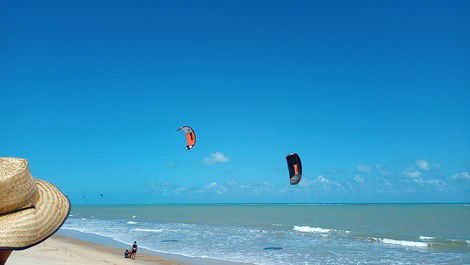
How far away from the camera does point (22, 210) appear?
2.10 meters

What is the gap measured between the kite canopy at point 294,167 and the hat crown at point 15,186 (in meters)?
13.5

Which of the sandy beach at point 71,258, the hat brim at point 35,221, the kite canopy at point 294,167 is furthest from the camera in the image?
the kite canopy at point 294,167

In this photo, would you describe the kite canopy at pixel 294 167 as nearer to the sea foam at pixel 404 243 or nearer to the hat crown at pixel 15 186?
the sea foam at pixel 404 243

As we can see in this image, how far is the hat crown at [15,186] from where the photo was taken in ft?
6.54

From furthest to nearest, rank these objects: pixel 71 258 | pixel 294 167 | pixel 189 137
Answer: pixel 189 137
pixel 294 167
pixel 71 258

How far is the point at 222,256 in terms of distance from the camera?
1750 centimetres

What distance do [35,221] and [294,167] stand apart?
14.2 m

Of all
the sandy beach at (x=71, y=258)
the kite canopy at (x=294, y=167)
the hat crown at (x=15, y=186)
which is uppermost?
the kite canopy at (x=294, y=167)

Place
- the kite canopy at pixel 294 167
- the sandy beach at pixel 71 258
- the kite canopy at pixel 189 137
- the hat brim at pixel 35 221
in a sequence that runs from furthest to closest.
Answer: the kite canopy at pixel 189 137 < the kite canopy at pixel 294 167 < the sandy beach at pixel 71 258 < the hat brim at pixel 35 221

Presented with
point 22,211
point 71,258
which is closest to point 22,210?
point 22,211

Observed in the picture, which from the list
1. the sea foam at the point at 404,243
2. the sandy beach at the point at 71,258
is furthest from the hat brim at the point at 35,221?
the sea foam at the point at 404,243

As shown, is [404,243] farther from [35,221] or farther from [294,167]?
[35,221]

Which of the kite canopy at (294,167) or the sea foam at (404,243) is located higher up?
the kite canopy at (294,167)

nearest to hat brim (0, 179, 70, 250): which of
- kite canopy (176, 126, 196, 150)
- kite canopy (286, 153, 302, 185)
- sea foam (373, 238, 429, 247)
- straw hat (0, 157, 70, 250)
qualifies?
straw hat (0, 157, 70, 250)
